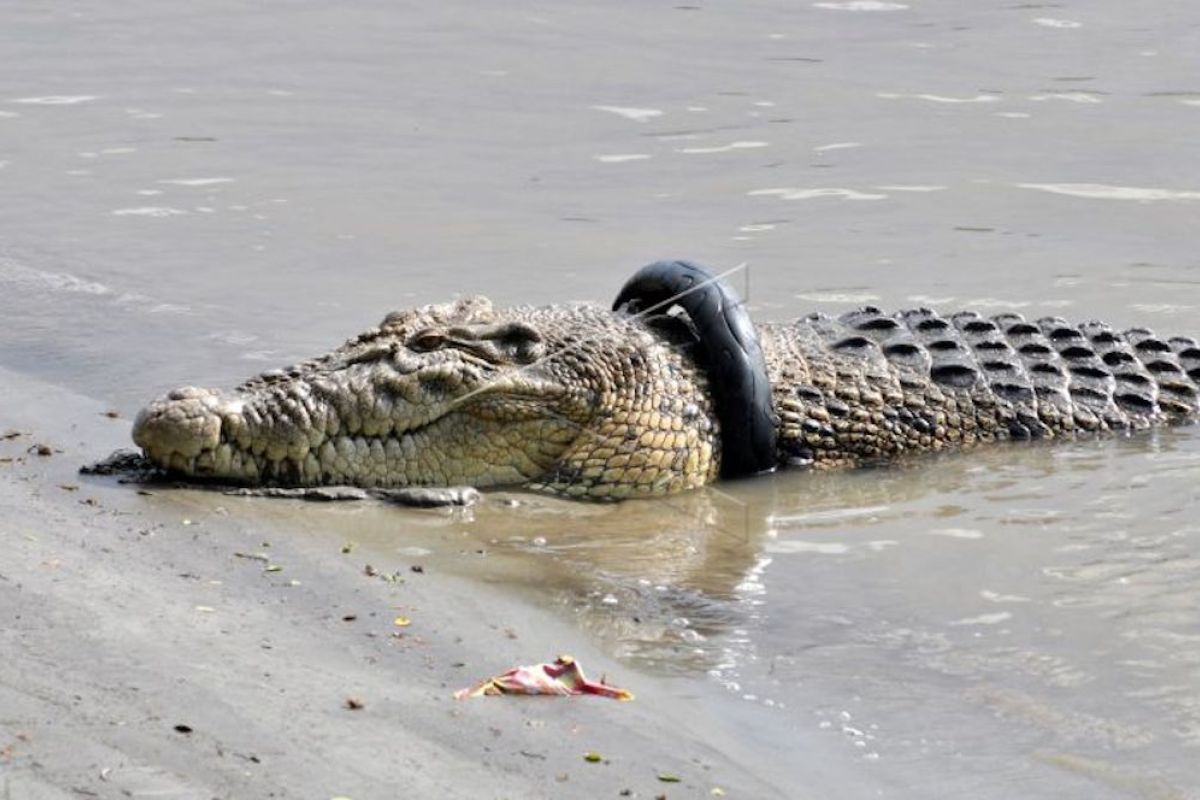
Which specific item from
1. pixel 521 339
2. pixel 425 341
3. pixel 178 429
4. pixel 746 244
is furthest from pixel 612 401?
pixel 746 244

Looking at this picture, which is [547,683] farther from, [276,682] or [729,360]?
[729,360]

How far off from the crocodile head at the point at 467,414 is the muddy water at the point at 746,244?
26cm

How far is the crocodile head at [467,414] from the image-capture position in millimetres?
7961

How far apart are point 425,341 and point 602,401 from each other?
74 cm

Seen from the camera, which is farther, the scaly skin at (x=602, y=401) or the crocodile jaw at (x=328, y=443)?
the scaly skin at (x=602, y=401)

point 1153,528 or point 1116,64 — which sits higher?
point 1116,64

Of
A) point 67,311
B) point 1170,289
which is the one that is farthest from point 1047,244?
point 67,311

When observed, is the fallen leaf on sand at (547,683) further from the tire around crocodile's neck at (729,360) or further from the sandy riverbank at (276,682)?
the tire around crocodile's neck at (729,360)

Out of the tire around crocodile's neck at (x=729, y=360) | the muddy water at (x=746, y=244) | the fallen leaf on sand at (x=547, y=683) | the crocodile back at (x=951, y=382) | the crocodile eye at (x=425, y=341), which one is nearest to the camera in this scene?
the fallen leaf on sand at (x=547, y=683)

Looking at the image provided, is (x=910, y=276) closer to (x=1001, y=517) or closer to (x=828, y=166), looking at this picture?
(x=828, y=166)

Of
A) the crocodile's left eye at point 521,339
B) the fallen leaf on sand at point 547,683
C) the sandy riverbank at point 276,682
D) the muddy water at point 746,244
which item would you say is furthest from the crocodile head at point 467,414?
the fallen leaf on sand at point 547,683

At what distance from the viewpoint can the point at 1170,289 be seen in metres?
12.2

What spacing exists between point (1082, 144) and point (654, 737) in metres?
10.7

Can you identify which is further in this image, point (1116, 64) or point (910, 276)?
point (1116, 64)
